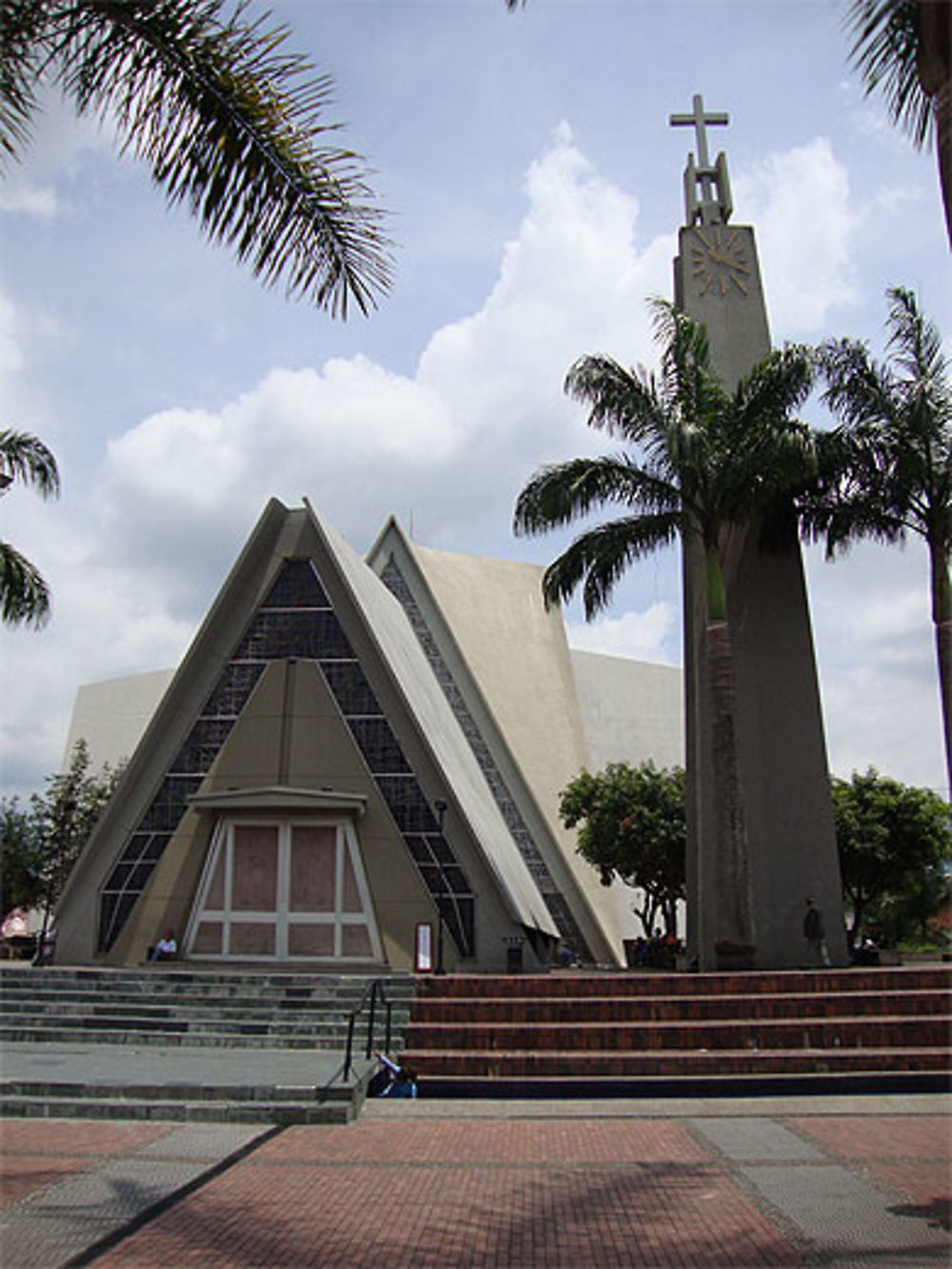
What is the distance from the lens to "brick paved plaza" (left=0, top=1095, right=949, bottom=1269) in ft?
19.3

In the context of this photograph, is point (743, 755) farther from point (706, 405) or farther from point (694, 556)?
point (706, 405)

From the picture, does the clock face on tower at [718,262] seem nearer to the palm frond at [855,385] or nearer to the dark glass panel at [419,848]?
the palm frond at [855,385]

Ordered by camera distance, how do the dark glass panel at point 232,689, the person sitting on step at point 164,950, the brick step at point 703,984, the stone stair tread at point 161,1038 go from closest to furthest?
the stone stair tread at point 161,1038 < the brick step at point 703,984 < the person sitting on step at point 164,950 < the dark glass panel at point 232,689

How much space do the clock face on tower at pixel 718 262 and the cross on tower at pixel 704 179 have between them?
70 cm

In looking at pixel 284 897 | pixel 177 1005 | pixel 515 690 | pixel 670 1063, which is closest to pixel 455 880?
pixel 284 897

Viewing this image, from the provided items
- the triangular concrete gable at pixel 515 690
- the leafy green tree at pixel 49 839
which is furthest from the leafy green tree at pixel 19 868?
the triangular concrete gable at pixel 515 690

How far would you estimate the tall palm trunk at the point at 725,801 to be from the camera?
1710cm

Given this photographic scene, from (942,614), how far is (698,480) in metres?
4.92

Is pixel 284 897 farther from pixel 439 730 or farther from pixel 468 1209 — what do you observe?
pixel 468 1209

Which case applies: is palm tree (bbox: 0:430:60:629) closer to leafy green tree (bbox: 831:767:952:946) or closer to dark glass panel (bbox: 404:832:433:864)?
dark glass panel (bbox: 404:832:433:864)

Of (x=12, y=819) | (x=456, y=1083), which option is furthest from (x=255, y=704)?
(x=12, y=819)

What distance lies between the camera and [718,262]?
22.3 metres

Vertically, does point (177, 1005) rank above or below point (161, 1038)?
above

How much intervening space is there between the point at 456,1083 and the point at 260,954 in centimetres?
830
